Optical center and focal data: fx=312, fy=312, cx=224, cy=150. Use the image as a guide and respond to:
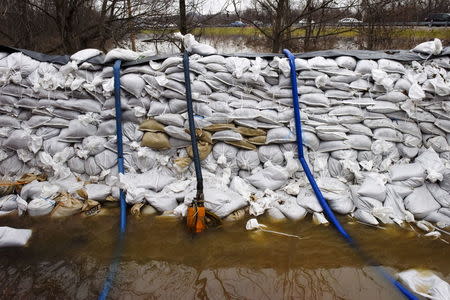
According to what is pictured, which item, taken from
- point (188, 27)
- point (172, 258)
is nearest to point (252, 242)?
point (172, 258)

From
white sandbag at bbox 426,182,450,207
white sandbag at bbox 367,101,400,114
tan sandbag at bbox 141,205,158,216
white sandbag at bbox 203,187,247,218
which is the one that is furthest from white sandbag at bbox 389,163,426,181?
tan sandbag at bbox 141,205,158,216

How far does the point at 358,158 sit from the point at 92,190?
2.32m

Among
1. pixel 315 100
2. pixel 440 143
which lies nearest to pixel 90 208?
pixel 315 100

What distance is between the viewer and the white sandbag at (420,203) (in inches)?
96.0

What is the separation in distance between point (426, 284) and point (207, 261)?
1358 millimetres

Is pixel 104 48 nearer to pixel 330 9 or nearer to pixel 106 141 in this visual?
pixel 106 141

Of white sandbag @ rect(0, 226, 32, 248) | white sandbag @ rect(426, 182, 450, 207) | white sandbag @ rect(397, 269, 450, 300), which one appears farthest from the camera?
white sandbag @ rect(426, 182, 450, 207)

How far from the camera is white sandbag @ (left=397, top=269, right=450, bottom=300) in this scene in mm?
1773

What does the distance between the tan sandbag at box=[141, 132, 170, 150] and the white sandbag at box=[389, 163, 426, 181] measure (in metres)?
1.93

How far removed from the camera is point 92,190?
267cm

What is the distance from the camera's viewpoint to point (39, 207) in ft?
8.32

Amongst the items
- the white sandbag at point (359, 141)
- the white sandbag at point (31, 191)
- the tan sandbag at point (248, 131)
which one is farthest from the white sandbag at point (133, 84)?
the white sandbag at point (359, 141)

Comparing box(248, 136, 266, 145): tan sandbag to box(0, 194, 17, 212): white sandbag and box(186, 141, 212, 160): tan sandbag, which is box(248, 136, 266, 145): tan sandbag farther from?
box(0, 194, 17, 212): white sandbag

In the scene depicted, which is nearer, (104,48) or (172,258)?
(172,258)
